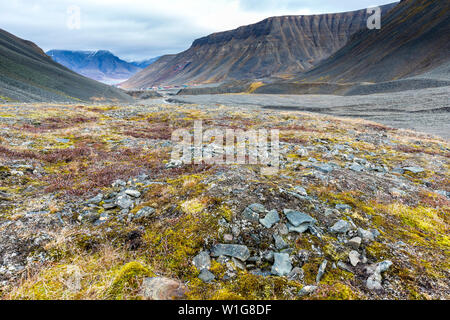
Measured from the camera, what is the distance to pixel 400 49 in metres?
104

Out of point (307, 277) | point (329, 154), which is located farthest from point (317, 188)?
point (329, 154)

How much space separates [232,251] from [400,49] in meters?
141

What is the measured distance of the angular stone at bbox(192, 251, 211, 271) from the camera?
11.6ft

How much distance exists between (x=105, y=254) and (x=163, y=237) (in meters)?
0.97

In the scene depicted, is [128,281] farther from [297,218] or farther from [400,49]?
[400,49]

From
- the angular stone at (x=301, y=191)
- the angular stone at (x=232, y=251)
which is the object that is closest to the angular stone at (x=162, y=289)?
the angular stone at (x=232, y=251)

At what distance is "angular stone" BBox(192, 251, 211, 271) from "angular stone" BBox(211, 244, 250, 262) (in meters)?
0.14

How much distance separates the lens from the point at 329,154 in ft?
38.6

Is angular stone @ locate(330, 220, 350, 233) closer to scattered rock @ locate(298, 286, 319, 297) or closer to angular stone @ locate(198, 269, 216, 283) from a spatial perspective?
scattered rock @ locate(298, 286, 319, 297)

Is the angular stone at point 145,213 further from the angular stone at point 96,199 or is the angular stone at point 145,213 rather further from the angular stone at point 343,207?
the angular stone at point 343,207

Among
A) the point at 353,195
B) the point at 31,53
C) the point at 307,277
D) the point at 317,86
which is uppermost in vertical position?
the point at 31,53

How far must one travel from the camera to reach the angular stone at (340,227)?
4.40m

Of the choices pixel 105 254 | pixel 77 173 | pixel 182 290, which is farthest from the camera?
pixel 77 173

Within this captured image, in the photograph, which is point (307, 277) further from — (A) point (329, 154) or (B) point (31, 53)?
(B) point (31, 53)
